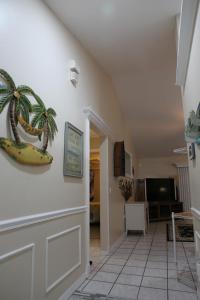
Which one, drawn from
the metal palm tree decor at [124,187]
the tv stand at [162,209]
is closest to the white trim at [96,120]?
the metal palm tree decor at [124,187]

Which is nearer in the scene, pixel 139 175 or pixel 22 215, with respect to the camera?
pixel 22 215

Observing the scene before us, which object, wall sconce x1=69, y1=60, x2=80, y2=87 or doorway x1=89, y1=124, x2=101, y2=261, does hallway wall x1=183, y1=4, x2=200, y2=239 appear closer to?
wall sconce x1=69, y1=60, x2=80, y2=87

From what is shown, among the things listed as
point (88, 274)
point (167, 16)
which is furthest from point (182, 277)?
point (167, 16)

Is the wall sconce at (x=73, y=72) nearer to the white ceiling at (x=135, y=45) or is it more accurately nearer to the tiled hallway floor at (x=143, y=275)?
the white ceiling at (x=135, y=45)

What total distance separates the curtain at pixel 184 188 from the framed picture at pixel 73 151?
20.7 feet

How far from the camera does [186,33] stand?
163cm

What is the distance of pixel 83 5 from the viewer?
217 cm

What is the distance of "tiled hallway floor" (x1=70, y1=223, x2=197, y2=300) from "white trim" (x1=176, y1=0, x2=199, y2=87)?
2210 mm

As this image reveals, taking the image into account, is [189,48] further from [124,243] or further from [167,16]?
[124,243]

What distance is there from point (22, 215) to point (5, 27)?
135 cm

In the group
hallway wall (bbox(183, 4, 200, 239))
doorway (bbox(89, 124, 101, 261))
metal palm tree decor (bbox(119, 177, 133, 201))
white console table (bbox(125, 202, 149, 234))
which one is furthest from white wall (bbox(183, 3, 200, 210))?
white console table (bbox(125, 202, 149, 234))

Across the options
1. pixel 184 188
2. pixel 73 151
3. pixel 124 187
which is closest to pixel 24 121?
pixel 73 151

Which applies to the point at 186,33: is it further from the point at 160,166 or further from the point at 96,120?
the point at 160,166

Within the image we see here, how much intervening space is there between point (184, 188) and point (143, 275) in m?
5.90
